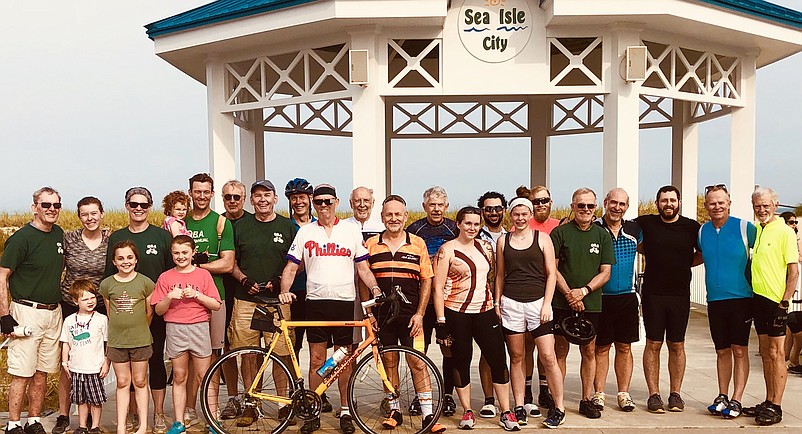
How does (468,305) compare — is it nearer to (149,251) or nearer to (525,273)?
(525,273)

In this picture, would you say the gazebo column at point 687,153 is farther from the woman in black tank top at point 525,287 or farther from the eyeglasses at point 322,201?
the eyeglasses at point 322,201

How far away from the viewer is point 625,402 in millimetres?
6199

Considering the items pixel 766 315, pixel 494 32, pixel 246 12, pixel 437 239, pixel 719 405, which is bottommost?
pixel 719 405

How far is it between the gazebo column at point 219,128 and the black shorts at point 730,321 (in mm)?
7302

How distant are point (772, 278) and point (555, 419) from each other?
2.02 m

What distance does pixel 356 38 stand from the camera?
9.68 meters

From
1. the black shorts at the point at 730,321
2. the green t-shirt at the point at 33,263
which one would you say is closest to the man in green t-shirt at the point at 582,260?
the black shorts at the point at 730,321

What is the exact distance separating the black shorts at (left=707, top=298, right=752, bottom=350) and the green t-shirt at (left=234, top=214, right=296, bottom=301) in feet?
11.4

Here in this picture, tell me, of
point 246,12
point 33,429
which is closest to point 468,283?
point 33,429

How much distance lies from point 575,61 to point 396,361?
5.62 meters

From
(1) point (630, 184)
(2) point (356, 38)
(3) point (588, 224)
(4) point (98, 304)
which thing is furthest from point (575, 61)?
(4) point (98, 304)

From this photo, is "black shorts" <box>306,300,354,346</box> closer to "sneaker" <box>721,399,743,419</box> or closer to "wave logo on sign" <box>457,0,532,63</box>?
"sneaker" <box>721,399,743,419</box>

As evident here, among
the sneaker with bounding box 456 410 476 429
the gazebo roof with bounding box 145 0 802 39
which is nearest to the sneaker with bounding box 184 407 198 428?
the sneaker with bounding box 456 410 476 429

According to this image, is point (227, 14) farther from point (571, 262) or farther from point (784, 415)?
point (784, 415)
